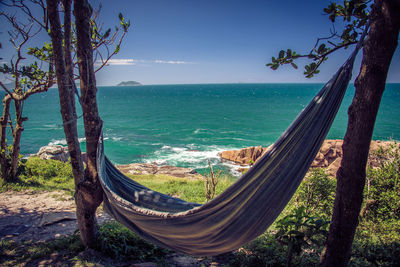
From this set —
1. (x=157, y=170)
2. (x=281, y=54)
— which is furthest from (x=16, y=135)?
(x=157, y=170)

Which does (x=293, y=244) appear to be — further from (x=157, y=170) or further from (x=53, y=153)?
(x=53, y=153)

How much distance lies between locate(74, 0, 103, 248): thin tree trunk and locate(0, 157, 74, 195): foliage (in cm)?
263

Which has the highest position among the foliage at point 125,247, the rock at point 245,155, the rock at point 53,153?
the foliage at point 125,247

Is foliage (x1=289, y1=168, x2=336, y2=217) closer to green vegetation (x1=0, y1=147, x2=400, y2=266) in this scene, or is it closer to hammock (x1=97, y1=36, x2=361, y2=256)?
green vegetation (x1=0, y1=147, x2=400, y2=266)

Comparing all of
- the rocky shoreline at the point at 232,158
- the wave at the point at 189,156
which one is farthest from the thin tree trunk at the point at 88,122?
the wave at the point at 189,156

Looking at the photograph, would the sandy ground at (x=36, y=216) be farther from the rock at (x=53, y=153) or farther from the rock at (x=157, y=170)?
the rock at (x=53, y=153)

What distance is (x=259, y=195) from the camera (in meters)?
1.58

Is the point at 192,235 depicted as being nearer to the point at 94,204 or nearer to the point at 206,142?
the point at 94,204

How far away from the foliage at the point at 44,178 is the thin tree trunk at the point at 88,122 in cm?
263

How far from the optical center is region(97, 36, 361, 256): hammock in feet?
5.00

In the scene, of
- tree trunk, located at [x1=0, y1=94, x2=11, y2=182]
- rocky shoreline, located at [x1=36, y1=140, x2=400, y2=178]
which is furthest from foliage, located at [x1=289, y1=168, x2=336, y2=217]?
rocky shoreline, located at [x1=36, y1=140, x2=400, y2=178]

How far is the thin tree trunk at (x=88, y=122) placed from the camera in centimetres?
193

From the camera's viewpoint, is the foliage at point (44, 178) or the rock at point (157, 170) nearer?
the foliage at point (44, 178)

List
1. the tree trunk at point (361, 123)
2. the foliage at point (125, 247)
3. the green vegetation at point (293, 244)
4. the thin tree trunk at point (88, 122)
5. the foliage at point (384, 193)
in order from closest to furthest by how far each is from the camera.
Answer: the tree trunk at point (361, 123) < the green vegetation at point (293, 244) < the thin tree trunk at point (88, 122) < the foliage at point (125, 247) < the foliage at point (384, 193)
